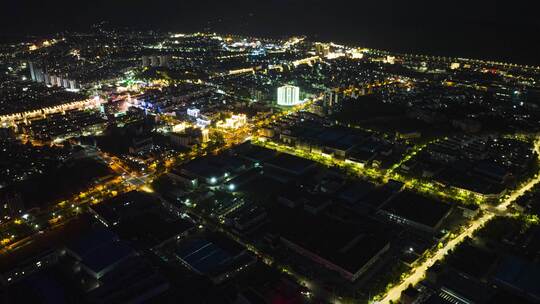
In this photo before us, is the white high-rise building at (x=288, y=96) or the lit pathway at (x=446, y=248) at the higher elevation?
the white high-rise building at (x=288, y=96)

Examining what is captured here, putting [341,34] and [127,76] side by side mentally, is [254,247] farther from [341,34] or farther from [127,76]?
[341,34]

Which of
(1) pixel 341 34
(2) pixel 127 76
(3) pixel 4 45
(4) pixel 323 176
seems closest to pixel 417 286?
(4) pixel 323 176

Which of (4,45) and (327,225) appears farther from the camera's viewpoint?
(4,45)

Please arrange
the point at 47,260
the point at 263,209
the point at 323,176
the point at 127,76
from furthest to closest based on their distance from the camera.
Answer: the point at 127,76 < the point at 323,176 < the point at 263,209 < the point at 47,260

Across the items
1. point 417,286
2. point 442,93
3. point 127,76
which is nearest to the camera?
point 417,286

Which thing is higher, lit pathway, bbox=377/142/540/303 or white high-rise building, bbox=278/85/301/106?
white high-rise building, bbox=278/85/301/106
